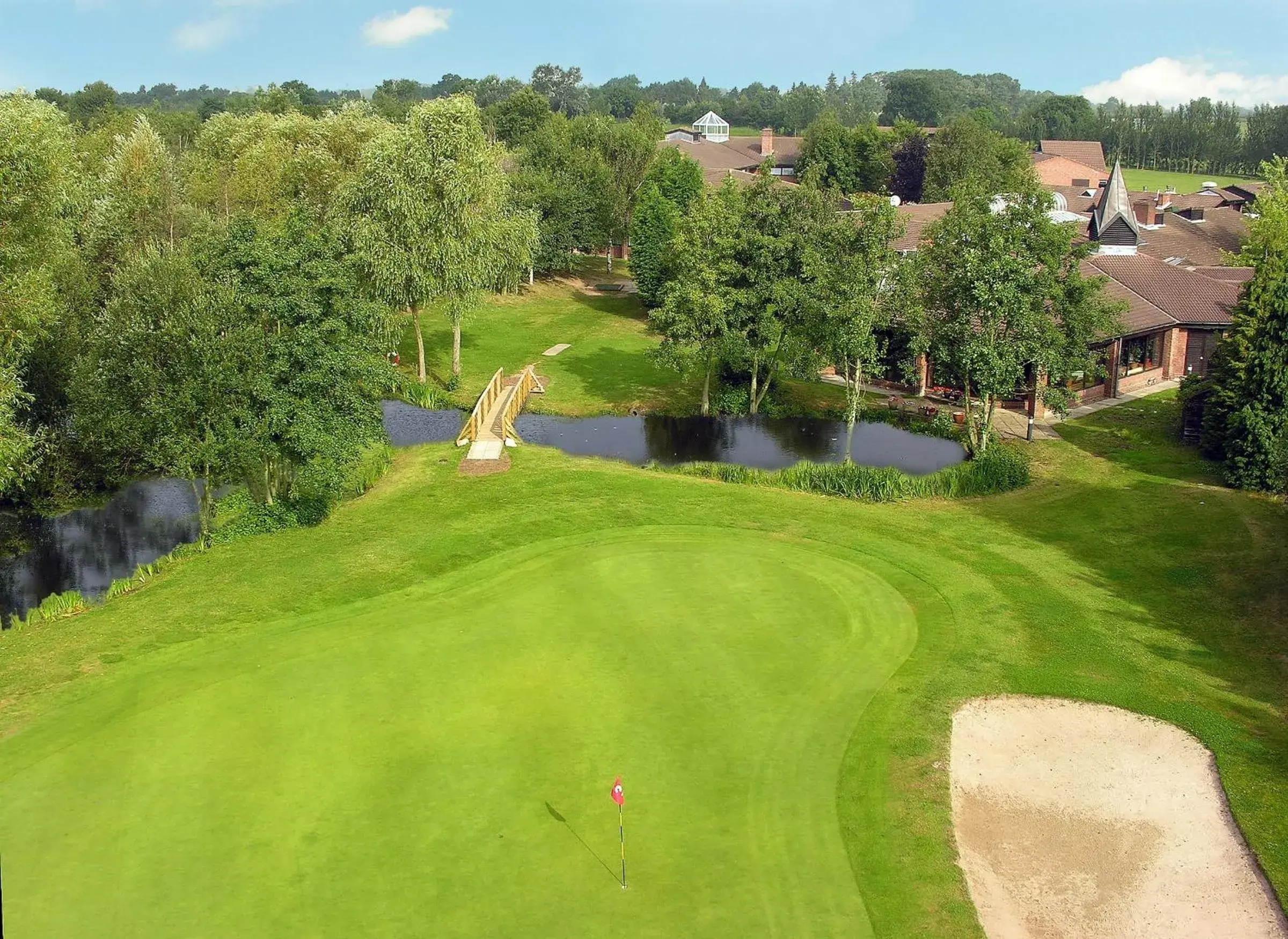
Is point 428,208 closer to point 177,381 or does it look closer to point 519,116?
point 177,381

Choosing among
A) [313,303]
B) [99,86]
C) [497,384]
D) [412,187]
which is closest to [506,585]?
[313,303]

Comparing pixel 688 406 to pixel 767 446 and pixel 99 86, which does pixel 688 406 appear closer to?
pixel 767 446

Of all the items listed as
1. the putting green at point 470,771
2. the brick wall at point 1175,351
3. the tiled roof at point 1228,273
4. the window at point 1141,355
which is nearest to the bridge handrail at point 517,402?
the putting green at point 470,771

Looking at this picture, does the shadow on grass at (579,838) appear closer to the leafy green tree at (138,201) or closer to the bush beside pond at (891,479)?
the bush beside pond at (891,479)

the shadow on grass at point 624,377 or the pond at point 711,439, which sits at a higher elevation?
the shadow on grass at point 624,377

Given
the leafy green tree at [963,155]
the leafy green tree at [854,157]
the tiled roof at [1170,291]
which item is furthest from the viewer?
the leafy green tree at [854,157]

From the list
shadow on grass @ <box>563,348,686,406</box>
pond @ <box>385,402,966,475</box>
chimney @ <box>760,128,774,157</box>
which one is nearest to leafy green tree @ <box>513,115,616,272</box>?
shadow on grass @ <box>563,348,686,406</box>

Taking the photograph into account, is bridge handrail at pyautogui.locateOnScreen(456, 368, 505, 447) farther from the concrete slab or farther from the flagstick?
the flagstick
